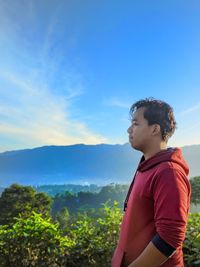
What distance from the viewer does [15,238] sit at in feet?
10.5

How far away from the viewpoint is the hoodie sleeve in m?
1.33

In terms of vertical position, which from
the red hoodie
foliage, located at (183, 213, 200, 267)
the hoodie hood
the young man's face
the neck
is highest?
the young man's face

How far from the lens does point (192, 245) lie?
113 inches

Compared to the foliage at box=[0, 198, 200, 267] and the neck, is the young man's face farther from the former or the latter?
the foliage at box=[0, 198, 200, 267]

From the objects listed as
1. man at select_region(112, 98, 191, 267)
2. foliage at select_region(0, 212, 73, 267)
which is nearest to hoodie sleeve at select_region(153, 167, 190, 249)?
man at select_region(112, 98, 191, 267)

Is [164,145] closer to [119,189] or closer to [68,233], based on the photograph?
[68,233]

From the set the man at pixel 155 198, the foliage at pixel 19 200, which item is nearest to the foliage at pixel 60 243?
the man at pixel 155 198

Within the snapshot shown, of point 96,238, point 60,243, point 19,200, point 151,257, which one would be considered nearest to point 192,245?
point 96,238

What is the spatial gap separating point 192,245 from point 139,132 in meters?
1.71

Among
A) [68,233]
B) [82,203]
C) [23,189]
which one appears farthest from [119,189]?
[68,233]

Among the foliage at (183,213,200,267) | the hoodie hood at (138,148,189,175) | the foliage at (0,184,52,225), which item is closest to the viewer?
the hoodie hood at (138,148,189,175)

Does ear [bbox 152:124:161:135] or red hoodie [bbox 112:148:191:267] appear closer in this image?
red hoodie [bbox 112:148:191:267]

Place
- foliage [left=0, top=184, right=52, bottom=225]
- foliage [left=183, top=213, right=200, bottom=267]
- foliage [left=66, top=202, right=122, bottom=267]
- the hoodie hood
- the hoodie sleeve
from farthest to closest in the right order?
foliage [left=0, top=184, right=52, bottom=225], foliage [left=66, top=202, right=122, bottom=267], foliage [left=183, top=213, right=200, bottom=267], the hoodie hood, the hoodie sleeve

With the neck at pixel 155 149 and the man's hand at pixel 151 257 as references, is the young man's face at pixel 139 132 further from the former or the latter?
the man's hand at pixel 151 257
